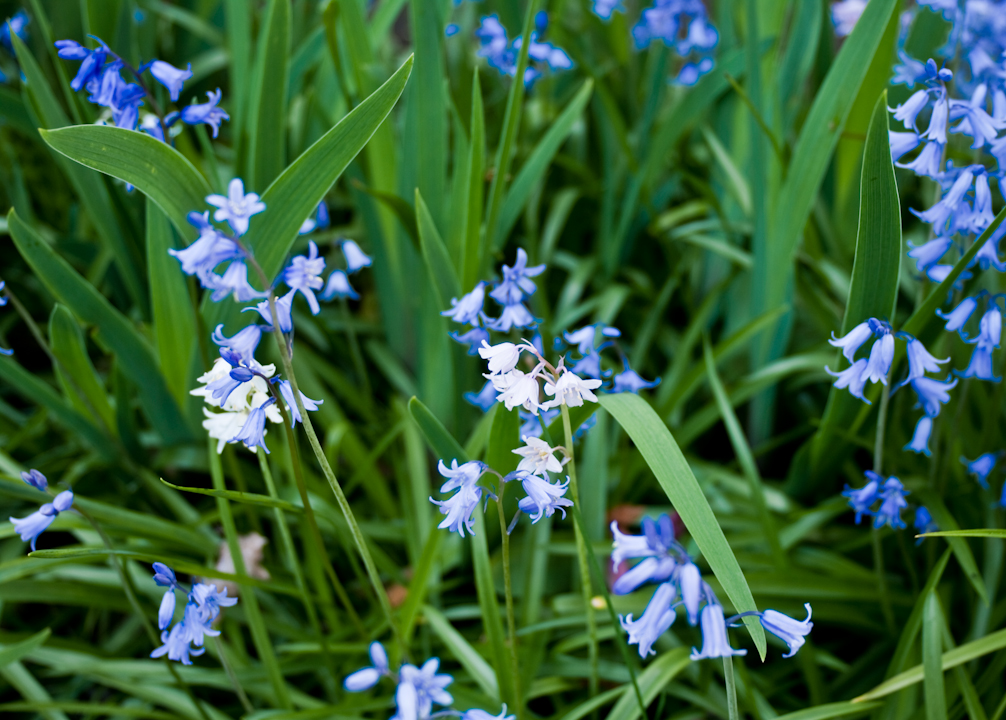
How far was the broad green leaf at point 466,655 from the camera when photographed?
6.57ft

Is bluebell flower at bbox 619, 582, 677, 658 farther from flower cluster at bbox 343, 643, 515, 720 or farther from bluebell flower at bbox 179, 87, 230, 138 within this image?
bluebell flower at bbox 179, 87, 230, 138

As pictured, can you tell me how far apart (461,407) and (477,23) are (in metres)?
2.76

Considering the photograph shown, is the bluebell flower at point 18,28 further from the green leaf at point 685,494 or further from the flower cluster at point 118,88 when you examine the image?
the green leaf at point 685,494

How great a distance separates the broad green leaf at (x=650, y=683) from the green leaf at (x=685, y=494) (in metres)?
0.49

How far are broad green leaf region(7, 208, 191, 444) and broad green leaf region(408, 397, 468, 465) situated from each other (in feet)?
3.72

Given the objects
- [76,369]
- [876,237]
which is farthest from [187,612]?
[876,237]

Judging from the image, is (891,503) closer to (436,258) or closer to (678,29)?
(436,258)

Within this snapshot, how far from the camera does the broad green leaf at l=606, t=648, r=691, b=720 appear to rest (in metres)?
1.84

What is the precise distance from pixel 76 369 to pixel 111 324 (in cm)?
17

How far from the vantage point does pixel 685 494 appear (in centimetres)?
146

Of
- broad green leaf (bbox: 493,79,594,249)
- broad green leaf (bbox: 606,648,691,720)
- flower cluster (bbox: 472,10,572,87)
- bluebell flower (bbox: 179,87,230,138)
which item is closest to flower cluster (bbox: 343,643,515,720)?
broad green leaf (bbox: 606,648,691,720)

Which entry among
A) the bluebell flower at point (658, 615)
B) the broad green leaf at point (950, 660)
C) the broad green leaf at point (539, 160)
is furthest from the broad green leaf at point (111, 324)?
the broad green leaf at point (950, 660)

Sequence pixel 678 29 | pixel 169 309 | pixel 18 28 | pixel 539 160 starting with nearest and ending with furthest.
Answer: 1. pixel 169 309
2. pixel 539 160
3. pixel 18 28
4. pixel 678 29

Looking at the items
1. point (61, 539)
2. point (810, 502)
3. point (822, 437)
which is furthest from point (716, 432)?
point (61, 539)
